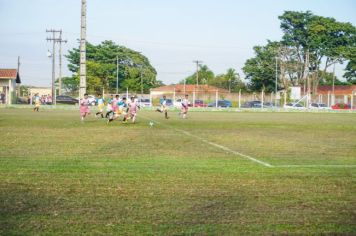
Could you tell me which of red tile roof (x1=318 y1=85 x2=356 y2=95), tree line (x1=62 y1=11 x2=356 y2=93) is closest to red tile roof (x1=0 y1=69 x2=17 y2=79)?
tree line (x1=62 y1=11 x2=356 y2=93)

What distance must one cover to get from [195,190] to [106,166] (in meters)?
2.99

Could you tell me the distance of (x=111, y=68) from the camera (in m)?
83.4

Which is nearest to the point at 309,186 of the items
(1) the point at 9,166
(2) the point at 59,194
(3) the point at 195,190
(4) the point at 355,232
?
(3) the point at 195,190

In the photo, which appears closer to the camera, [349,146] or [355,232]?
[355,232]

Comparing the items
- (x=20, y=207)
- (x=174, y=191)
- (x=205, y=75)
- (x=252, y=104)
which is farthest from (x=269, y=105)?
(x=20, y=207)

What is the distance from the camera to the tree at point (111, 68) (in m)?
81.3

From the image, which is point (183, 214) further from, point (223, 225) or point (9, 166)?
point (9, 166)

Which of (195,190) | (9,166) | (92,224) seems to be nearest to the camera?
(92,224)

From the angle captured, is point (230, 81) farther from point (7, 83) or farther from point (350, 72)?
point (7, 83)

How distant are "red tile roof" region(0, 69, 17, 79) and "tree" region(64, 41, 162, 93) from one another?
54.2ft

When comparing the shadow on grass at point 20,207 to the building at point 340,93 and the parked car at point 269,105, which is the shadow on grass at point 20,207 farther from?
the building at point 340,93

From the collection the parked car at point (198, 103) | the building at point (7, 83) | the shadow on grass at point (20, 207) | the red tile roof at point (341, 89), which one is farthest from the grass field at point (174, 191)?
the red tile roof at point (341, 89)

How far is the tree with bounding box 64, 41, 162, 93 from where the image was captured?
81.3 metres

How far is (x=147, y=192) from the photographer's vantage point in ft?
23.6
